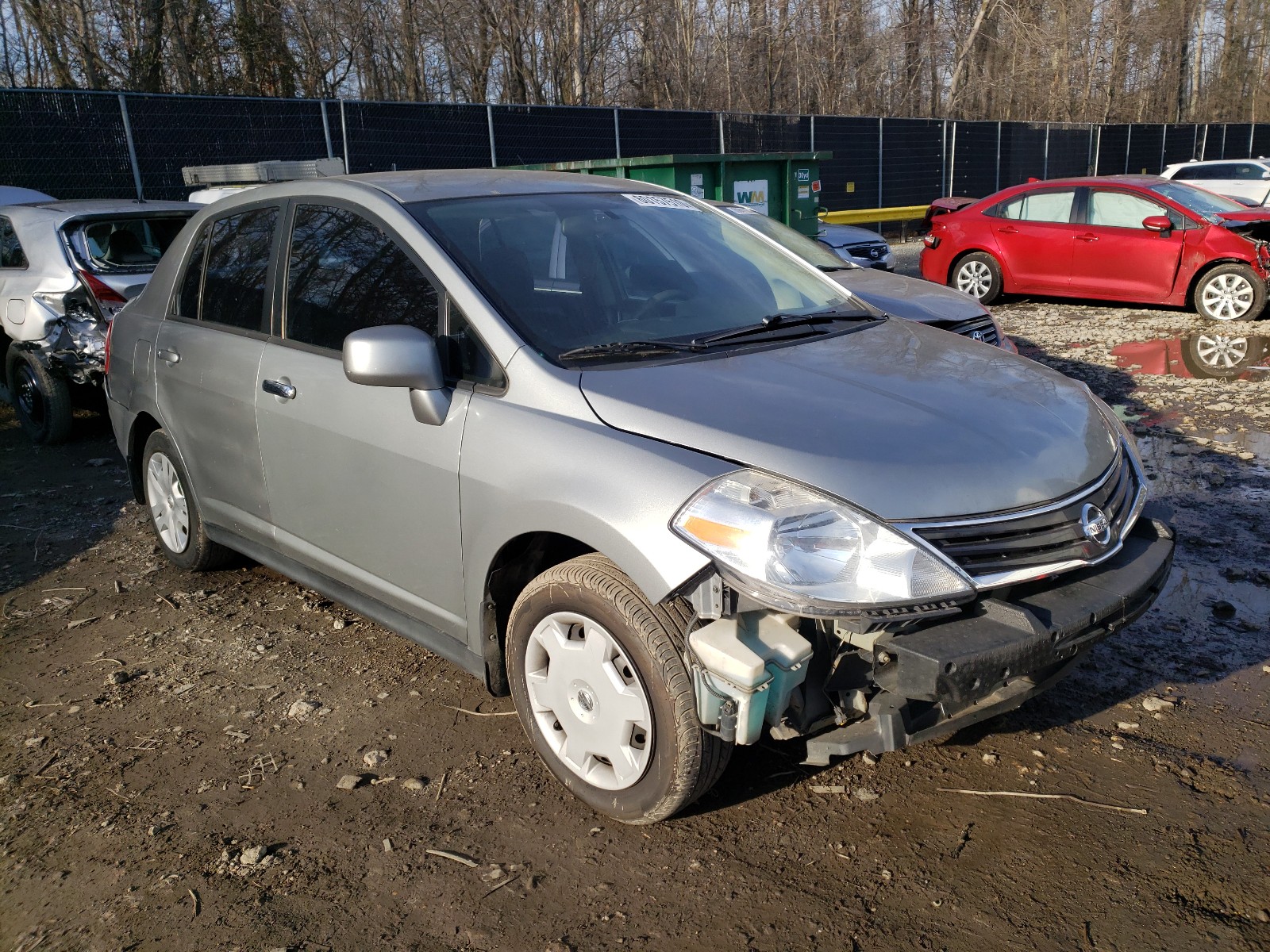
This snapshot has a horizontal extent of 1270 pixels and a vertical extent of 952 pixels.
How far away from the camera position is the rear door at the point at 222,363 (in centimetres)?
406

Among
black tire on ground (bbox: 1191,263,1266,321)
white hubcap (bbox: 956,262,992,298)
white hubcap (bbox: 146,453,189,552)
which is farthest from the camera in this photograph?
white hubcap (bbox: 956,262,992,298)

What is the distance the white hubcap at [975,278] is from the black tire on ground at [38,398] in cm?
990

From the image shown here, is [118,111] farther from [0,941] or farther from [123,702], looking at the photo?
[0,941]

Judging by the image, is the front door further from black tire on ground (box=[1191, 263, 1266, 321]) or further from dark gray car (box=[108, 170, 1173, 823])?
black tire on ground (box=[1191, 263, 1266, 321])

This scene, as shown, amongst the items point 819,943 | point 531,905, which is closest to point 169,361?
point 531,905

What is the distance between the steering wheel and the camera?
11.2ft

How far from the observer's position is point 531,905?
2.66 metres

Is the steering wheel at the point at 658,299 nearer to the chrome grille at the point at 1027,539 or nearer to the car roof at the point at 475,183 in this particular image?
the car roof at the point at 475,183

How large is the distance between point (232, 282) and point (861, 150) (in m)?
20.5

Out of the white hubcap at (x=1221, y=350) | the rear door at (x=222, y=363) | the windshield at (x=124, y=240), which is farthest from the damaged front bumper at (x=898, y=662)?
the white hubcap at (x=1221, y=350)

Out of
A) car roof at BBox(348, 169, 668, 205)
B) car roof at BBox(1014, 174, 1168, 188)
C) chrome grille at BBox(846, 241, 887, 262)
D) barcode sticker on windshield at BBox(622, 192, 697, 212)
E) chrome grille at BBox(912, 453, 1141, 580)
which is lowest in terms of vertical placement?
chrome grille at BBox(846, 241, 887, 262)

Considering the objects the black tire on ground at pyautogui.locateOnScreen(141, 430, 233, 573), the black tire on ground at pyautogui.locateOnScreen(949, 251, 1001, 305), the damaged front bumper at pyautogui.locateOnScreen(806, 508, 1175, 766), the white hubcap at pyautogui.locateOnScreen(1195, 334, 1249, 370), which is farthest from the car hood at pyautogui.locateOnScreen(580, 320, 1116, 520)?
the black tire on ground at pyautogui.locateOnScreen(949, 251, 1001, 305)

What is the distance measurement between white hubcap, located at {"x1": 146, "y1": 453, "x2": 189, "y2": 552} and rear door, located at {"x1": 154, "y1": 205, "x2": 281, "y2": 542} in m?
0.28

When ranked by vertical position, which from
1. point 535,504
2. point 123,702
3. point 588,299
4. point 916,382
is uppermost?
point 588,299
